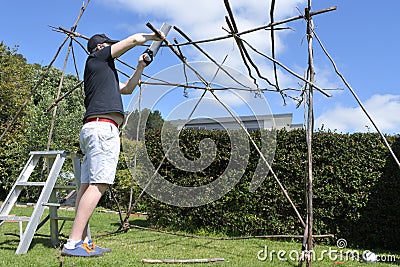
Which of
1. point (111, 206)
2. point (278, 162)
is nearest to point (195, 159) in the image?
point (278, 162)

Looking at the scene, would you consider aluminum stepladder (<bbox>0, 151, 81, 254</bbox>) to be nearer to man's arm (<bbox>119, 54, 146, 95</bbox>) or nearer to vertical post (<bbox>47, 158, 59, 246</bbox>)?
vertical post (<bbox>47, 158, 59, 246</bbox>)

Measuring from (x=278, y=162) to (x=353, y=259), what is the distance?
172cm

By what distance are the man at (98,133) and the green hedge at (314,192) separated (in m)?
2.53

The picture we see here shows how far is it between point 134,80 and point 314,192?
8.95 feet

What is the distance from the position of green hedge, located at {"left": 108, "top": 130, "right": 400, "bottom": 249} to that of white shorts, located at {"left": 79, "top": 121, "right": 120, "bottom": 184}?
2.63 m

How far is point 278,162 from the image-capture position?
4844 mm

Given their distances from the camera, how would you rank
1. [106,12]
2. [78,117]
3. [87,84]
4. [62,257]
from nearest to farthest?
[62,257]
[87,84]
[106,12]
[78,117]

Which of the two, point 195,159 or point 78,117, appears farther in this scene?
point 78,117

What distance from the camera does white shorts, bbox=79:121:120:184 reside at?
8.43ft

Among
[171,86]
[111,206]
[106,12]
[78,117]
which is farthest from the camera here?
[78,117]

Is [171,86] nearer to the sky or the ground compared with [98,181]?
nearer to the sky

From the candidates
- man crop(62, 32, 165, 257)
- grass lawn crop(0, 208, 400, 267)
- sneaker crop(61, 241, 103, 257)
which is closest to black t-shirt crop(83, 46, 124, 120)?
man crop(62, 32, 165, 257)

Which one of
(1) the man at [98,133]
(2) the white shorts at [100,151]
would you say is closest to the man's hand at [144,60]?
(1) the man at [98,133]

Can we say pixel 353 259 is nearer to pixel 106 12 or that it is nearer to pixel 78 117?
pixel 106 12
